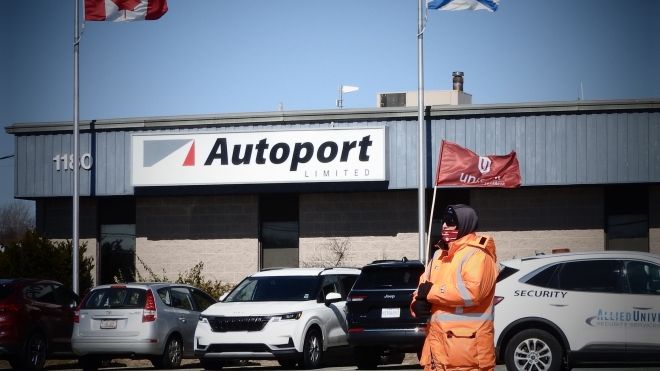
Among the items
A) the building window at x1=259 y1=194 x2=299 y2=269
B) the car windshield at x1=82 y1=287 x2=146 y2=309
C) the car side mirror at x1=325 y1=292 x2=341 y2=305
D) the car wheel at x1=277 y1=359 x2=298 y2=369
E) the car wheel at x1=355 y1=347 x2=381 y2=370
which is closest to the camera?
the car wheel at x1=355 y1=347 x2=381 y2=370

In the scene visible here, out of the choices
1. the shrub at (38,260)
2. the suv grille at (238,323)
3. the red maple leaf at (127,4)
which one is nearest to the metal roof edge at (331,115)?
the shrub at (38,260)

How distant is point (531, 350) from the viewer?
51.2 ft

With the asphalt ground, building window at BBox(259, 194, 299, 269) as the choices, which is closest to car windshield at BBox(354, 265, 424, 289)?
the asphalt ground

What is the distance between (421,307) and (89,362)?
12878 millimetres

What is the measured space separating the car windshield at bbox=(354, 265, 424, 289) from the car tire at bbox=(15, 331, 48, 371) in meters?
6.17

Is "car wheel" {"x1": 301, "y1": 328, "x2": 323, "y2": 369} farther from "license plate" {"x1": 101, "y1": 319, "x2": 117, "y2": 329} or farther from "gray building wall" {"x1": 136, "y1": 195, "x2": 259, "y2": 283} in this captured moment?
"gray building wall" {"x1": 136, "y1": 195, "x2": 259, "y2": 283}

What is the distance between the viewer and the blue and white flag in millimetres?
26297

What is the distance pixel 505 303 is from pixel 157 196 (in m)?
16.6

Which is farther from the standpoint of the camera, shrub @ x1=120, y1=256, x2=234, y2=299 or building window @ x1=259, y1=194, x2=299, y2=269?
building window @ x1=259, y1=194, x2=299, y2=269

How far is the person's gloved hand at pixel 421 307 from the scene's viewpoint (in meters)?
8.68

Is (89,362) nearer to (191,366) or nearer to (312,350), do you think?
(191,366)

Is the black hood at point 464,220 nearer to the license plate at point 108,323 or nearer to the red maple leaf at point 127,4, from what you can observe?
the license plate at point 108,323

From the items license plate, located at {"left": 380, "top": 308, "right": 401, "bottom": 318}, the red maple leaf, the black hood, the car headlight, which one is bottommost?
the car headlight

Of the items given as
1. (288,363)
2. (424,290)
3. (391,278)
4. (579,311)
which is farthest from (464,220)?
(288,363)
